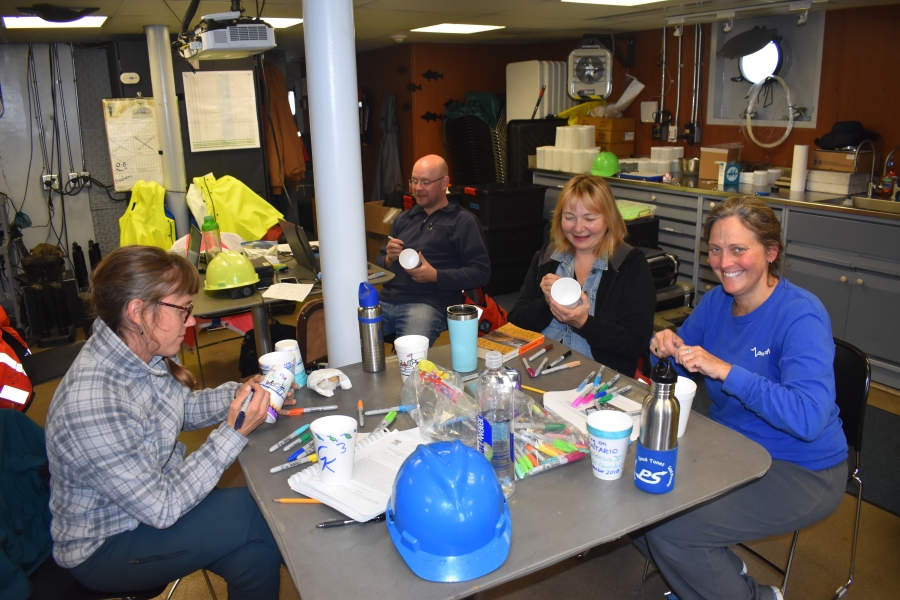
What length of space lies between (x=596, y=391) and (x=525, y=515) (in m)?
0.60

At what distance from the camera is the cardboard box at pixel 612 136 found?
235 inches

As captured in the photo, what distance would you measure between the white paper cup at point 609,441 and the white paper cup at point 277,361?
87 centimetres

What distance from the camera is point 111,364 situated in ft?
5.16

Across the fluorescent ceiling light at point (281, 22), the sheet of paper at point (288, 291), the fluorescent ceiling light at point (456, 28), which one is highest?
the fluorescent ceiling light at point (456, 28)

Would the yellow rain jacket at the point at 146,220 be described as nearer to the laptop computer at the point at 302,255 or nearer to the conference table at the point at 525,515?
the laptop computer at the point at 302,255

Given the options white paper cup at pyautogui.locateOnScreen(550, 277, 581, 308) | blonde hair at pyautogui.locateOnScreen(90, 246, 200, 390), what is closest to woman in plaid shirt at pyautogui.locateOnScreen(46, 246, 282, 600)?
blonde hair at pyautogui.locateOnScreen(90, 246, 200, 390)

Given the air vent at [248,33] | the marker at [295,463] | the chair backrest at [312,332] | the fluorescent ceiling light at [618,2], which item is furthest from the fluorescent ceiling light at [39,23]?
the marker at [295,463]

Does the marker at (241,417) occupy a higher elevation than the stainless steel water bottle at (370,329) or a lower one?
lower

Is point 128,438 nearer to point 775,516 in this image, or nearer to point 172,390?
point 172,390

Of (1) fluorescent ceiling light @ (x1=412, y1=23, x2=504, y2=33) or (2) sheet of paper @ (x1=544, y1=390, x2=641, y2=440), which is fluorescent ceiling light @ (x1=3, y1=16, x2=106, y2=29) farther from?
(2) sheet of paper @ (x1=544, y1=390, x2=641, y2=440)

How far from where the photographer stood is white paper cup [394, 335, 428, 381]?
1.99 metres

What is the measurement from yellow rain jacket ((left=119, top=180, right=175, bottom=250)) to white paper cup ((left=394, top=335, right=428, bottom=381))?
3230 mm

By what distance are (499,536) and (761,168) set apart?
14.9 feet

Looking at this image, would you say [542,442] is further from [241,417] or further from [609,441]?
[241,417]
